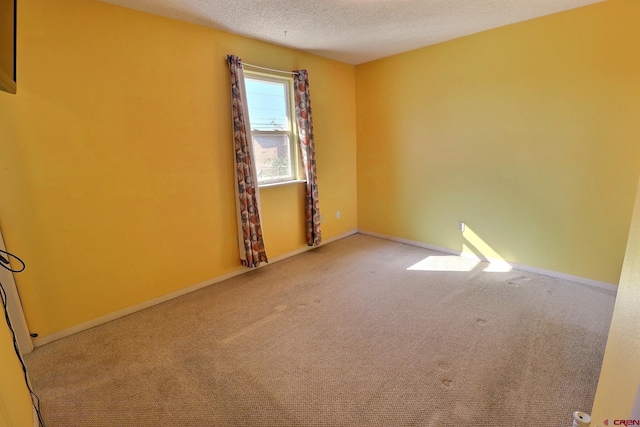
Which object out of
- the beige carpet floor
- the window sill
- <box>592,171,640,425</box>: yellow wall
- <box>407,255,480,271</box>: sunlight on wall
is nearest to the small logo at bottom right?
<box>592,171,640,425</box>: yellow wall

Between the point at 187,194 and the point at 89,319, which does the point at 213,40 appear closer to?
the point at 187,194

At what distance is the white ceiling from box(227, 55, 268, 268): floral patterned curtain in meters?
0.46

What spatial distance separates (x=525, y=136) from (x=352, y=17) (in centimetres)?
197

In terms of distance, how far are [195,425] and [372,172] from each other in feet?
11.5

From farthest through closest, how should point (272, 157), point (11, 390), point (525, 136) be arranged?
point (272, 157) < point (525, 136) < point (11, 390)

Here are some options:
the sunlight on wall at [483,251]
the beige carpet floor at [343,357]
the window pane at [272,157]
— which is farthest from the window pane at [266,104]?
the sunlight on wall at [483,251]

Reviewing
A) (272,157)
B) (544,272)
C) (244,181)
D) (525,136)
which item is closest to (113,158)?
(244,181)

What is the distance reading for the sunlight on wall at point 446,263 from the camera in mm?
3215

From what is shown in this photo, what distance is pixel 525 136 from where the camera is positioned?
9.49 ft

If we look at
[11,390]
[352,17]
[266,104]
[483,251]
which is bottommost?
[483,251]

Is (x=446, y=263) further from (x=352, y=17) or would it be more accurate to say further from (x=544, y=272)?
(x=352, y=17)

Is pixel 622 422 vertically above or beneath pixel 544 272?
above

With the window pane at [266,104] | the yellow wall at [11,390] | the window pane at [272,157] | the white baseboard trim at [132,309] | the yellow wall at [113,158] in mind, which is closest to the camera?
the yellow wall at [11,390]

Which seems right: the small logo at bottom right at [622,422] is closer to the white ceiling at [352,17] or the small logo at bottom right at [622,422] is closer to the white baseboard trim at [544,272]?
the white baseboard trim at [544,272]
